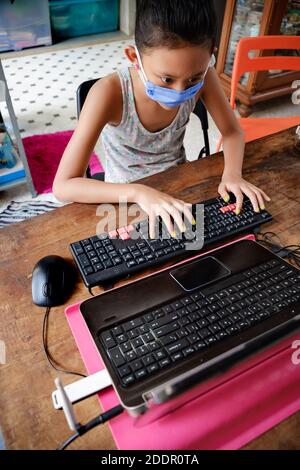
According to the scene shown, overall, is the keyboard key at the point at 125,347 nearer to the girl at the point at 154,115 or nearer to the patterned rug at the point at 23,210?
the girl at the point at 154,115

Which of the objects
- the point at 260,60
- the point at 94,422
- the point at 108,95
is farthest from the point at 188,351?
the point at 260,60

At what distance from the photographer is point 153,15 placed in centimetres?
68

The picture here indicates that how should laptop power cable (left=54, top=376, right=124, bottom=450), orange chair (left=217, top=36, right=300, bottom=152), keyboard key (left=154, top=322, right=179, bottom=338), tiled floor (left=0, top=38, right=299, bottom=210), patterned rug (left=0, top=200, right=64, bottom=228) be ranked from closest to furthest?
laptop power cable (left=54, top=376, right=124, bottom=450), keyboard key (left=154, top=322, right=179, bottom=338), orange chair (left=217, top=36, right=300, bottom=152), patterned rug (left=0, top=200, right=64, bottom=228), tiled floor (left=0, top=38, right=299, bottom=210)

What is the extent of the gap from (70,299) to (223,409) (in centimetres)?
29

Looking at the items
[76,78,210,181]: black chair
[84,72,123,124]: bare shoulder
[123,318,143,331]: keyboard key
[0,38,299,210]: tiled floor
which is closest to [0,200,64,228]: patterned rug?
[0,38,299,210]: tiled floor

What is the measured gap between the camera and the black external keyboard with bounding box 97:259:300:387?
477mm

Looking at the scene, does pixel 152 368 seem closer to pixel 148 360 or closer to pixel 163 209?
pixel 148 360

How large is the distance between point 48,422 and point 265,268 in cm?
41

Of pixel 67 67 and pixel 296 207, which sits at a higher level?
pixel 296 207

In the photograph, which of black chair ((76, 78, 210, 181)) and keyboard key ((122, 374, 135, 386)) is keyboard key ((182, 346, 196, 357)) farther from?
black chair ((76, 78, 210, 181))

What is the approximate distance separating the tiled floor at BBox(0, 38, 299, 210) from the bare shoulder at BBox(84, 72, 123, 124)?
1.02 meters

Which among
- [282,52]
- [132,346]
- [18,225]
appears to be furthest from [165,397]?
[282,52]

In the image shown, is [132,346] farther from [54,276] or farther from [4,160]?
[4,160]

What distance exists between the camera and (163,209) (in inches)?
27.3
